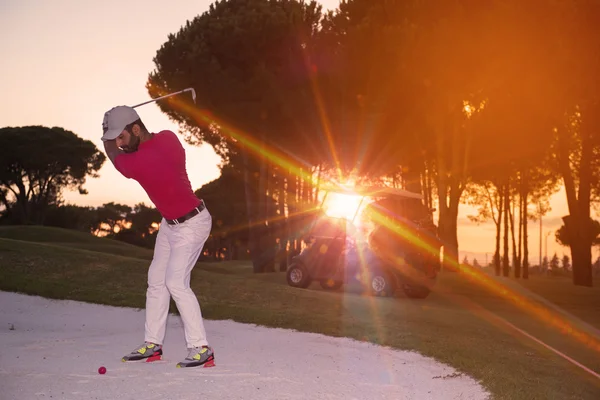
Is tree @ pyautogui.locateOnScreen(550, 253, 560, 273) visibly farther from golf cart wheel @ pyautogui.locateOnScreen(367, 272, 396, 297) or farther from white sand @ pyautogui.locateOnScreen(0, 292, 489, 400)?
white sand @ pyautogui.locateOnScreen(0, 292, 489, 400)

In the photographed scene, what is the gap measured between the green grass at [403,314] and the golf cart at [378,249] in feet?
2.55

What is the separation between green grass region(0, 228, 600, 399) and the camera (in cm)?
814

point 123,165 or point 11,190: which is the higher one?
point 11,190

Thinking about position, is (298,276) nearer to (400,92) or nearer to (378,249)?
(378,249)

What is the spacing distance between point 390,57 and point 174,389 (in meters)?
21.9

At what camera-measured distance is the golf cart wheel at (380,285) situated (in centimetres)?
1738

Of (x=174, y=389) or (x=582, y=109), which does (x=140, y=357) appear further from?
(x=582, y=109)

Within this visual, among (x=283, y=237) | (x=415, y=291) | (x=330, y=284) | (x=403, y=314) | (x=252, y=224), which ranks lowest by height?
(x=403, y=314)

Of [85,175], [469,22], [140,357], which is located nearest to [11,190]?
[85,175]

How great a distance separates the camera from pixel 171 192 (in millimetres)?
6383

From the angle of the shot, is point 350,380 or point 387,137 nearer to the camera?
point 350,380

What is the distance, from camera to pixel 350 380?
22.0 feet

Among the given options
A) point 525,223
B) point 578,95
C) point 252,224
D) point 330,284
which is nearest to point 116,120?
point 330,284

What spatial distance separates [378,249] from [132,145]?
1166cm
